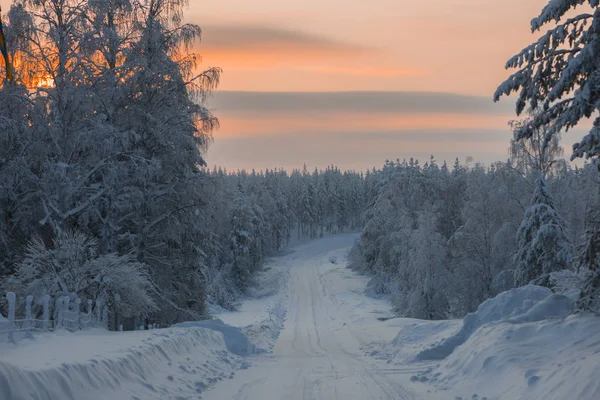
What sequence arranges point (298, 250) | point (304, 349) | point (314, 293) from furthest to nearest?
1. point (298, 250)
2. point (314, 293)
3. point (304, 349)

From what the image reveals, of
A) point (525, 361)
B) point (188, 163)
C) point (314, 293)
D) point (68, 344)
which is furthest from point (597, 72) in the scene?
point (314, 293)

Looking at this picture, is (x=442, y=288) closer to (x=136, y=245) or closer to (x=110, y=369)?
(x=136, y=245)

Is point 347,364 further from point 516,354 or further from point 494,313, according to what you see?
point 516,354

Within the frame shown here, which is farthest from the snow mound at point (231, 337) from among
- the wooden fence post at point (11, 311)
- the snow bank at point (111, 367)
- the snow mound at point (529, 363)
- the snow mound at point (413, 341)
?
the wooden fence post at point (11, 311)

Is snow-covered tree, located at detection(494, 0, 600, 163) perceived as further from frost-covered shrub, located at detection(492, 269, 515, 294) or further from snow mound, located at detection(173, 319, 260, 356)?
frost-covered shrub, located at detection(492, 269, 515, 294)

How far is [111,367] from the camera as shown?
1127cm

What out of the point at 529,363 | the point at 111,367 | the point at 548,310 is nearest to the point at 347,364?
the point at 548,310

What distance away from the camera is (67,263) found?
1930 cm

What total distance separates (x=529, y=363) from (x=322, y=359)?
9250 millimetres

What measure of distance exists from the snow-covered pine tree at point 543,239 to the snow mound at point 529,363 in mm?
16193

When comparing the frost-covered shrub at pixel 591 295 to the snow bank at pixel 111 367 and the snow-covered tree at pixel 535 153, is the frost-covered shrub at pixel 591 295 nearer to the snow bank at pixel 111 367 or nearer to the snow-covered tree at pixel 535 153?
the snow bank at pixel 111 367

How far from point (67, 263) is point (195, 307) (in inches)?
420

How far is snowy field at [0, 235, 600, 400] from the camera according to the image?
9992 millimetres

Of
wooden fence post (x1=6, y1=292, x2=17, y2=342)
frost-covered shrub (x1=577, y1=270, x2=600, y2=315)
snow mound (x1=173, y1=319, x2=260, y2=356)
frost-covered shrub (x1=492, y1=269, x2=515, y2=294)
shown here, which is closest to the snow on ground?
frost-covered shrub (x1=577, y1=270, x2=600, y2=315)
